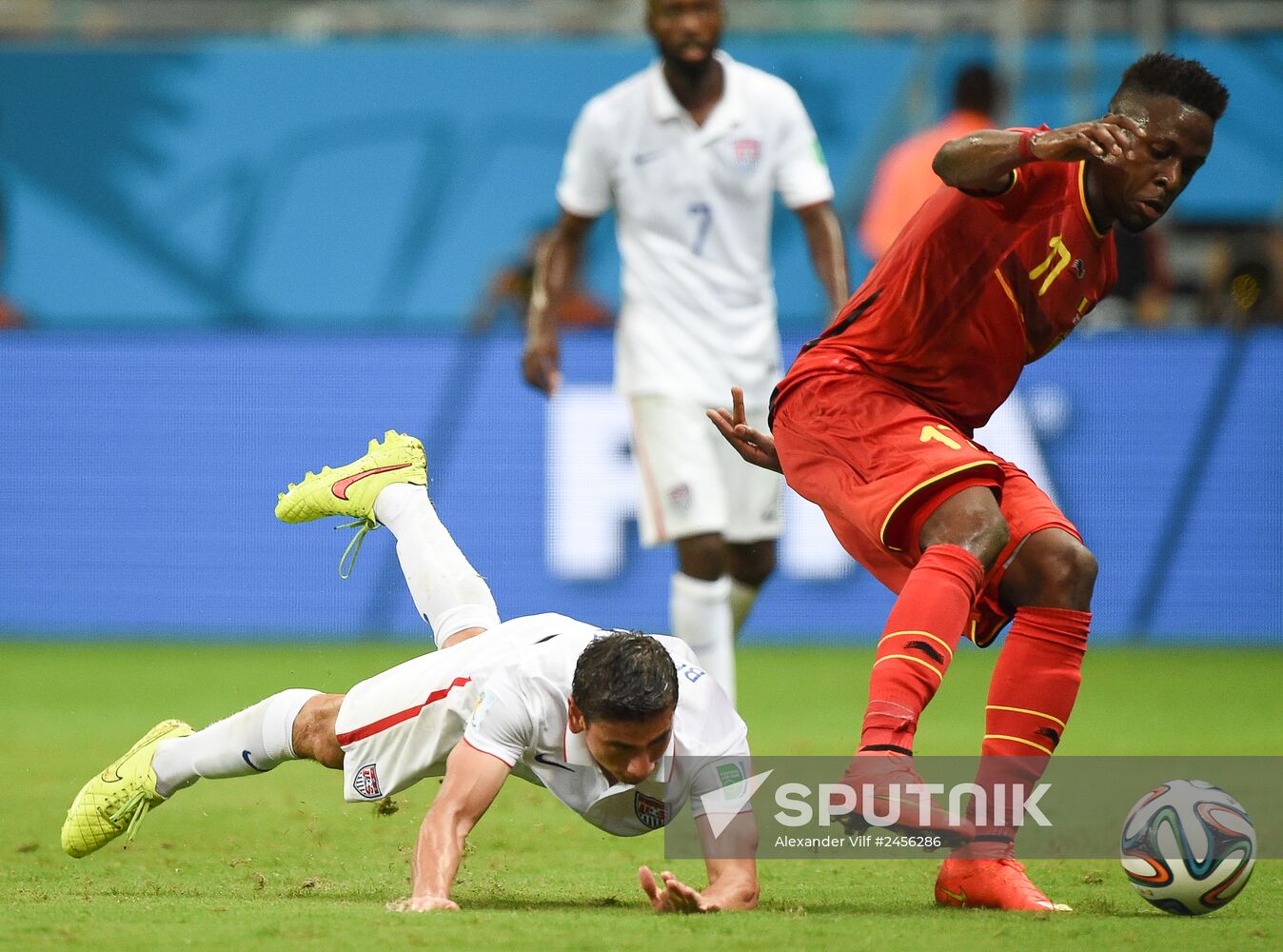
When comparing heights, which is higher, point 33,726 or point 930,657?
point 930,657

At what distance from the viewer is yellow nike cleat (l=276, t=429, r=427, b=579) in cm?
621

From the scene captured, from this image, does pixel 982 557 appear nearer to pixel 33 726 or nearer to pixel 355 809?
pixel 355 809

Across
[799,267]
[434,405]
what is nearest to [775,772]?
[434,405]

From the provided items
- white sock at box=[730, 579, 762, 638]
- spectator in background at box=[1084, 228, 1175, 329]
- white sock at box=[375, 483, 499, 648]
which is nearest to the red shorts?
white sock at box=[375, 483, 499, 648]

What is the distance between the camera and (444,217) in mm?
16172

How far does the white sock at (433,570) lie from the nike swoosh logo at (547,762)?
2.80 feet

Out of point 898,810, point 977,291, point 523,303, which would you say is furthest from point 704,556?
point 523,303

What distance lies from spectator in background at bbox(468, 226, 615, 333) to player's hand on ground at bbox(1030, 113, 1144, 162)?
8.12 metres

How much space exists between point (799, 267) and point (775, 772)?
9973 millimetres

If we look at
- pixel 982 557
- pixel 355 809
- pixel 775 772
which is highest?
pixel 982 557

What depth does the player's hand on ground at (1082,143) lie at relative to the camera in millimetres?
4262

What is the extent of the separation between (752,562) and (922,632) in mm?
3626

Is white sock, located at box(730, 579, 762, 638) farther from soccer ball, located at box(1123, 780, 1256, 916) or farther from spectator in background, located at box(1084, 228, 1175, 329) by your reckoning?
spectator in background, located at box(1084, 228, 1175, 329)

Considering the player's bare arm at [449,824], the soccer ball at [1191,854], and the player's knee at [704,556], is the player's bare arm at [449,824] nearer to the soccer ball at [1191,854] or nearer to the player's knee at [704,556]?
the soccer ball at [1191,854]
